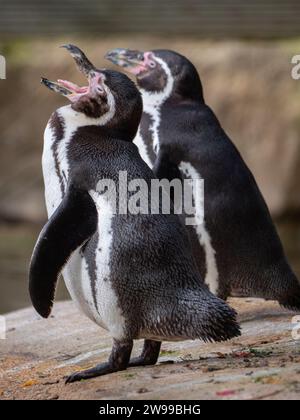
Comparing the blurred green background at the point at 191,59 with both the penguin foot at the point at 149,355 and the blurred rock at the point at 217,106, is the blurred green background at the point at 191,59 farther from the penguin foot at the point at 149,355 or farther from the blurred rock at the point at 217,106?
the penguin foot at the point at 149,355

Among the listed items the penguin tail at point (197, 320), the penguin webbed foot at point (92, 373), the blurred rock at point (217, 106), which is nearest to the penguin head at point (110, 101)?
the penguin tail at point (197, 320)

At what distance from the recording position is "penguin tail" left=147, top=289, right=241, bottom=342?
125 inches

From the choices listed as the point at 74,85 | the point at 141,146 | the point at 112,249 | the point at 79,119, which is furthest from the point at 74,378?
the point at 141,146

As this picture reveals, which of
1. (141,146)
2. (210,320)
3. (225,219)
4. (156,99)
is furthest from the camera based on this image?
(156,99)

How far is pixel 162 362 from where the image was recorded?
358 centimetres

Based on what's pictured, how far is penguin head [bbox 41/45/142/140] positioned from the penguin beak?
3.80 ft

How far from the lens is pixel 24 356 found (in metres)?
4.18

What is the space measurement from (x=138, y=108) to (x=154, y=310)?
0.75m

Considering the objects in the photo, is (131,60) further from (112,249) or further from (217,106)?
(217,106)

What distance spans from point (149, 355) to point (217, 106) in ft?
24.8

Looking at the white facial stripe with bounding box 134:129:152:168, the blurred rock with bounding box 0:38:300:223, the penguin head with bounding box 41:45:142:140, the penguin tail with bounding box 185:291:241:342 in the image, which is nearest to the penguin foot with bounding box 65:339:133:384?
the penguin tail with bounding box 185:291:241:342

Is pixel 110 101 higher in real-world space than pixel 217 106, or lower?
higher

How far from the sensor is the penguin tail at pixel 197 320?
10.4ft

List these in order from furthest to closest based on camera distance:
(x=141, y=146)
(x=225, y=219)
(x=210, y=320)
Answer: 1. (x=141, y=146)
2. (x=225, y=219)
3. (x=210, y=320)
